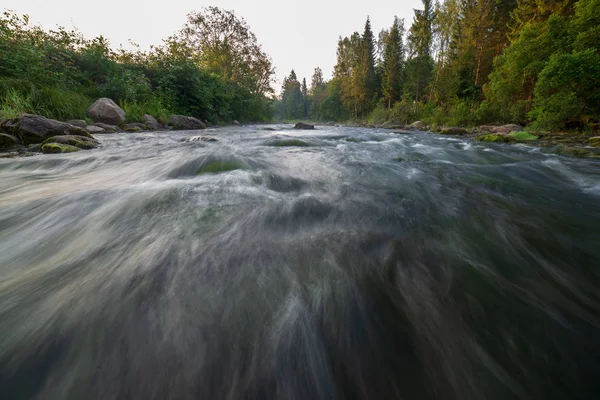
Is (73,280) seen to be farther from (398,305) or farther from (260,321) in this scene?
(398,305)

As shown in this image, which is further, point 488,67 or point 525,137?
point 488,67

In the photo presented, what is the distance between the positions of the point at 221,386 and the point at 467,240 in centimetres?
168

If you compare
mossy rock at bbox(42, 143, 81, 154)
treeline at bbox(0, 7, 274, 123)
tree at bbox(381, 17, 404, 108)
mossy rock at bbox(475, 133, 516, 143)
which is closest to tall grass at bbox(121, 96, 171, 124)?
treeline at bbox(0, 7, 274, 123)

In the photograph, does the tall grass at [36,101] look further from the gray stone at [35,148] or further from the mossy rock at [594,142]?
the mossy rock at [594,142]

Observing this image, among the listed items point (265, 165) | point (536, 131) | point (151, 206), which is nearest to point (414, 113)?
point (536, 131)

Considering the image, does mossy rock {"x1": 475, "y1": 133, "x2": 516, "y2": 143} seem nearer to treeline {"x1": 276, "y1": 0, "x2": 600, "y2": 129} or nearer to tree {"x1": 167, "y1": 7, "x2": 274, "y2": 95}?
treeline {"x1": 276, "y1": 0, "x2": 600, "y2": 129}

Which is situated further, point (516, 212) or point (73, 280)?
point (516, 212)

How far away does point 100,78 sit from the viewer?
1077 centimetres

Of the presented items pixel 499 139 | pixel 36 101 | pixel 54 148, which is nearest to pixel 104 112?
pixel 36 101

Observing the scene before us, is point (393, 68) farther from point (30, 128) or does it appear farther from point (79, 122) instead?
point (30, 128)

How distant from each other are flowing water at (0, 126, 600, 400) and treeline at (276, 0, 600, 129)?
6.88 meters

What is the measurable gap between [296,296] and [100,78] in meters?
14.8

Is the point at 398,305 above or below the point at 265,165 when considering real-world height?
below

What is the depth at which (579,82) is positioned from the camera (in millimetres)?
6156
